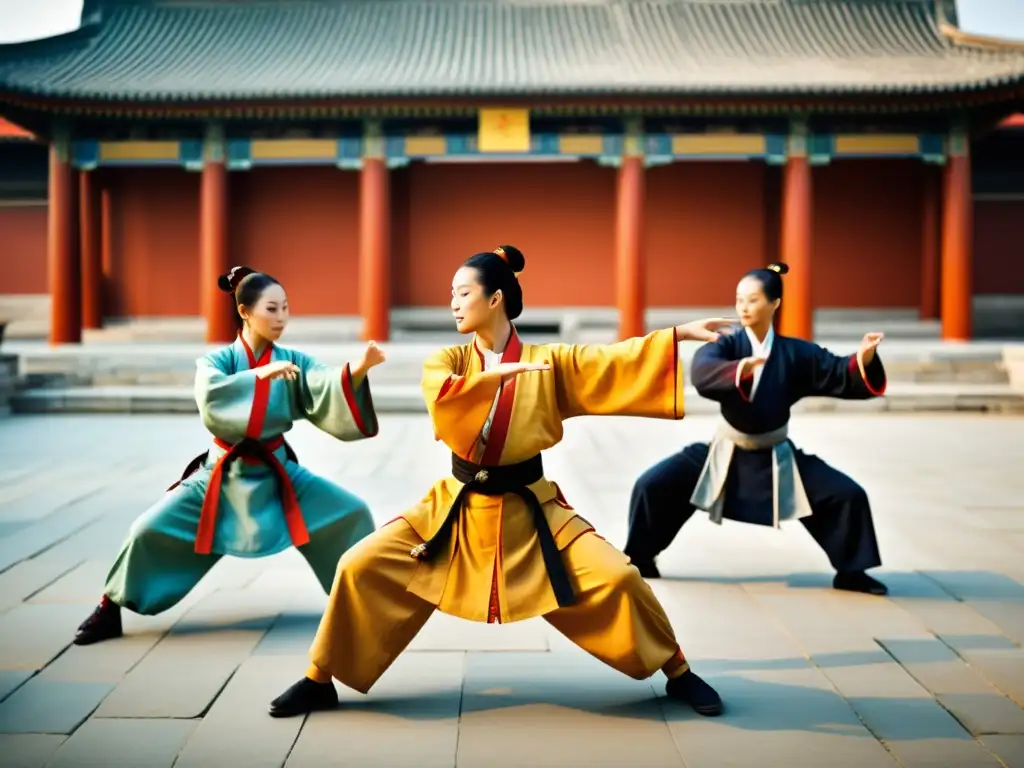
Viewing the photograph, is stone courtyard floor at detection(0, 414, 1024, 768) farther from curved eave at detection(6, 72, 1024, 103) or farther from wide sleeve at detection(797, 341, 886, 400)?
curved eave at detection(6, 72, 1024, 103)

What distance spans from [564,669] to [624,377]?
3.35 ft

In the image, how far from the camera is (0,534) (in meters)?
5.32

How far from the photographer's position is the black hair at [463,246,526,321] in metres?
3.07

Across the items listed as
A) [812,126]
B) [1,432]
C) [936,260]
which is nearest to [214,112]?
[1,432]

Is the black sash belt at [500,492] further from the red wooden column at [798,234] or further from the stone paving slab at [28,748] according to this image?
the red wooden column at [798,234]

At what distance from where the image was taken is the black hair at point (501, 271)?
307 cm

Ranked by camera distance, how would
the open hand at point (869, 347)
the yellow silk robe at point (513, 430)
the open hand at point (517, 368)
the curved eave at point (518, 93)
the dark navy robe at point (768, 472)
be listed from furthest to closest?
the curved eave at point (518, 93), the dark navy robe at point (768, 472), the open hand at point (869, 347), the yellow silk robe at point (513, 430), the open hand at point (517, 368)

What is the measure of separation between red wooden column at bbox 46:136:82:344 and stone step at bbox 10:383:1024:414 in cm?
307

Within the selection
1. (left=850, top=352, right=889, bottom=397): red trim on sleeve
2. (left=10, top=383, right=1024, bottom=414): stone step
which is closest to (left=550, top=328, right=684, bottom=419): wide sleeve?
(left=850, top=352, right=889, bottom=397): red trim on sleeve

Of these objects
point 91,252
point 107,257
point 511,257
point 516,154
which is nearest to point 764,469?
point 511,257

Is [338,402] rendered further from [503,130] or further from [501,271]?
[503,130]

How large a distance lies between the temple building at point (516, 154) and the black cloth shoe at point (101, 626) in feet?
35.4

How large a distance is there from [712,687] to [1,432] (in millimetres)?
8365

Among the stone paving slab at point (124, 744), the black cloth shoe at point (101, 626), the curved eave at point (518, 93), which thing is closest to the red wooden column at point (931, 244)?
the curved eave at point (518, 93)
